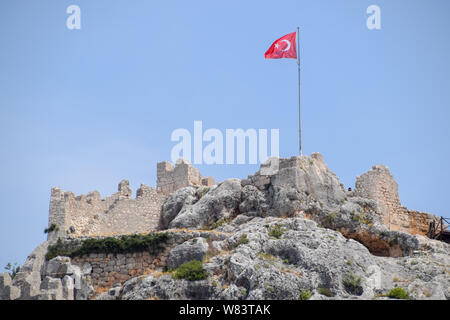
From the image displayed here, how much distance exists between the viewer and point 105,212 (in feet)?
160

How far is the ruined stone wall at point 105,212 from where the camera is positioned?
45947 mm

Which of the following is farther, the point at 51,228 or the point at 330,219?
the point at 330,219

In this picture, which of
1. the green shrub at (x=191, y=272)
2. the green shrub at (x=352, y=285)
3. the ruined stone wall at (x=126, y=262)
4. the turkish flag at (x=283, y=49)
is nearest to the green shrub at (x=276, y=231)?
the ruined stone wall at (x=126, y=262)

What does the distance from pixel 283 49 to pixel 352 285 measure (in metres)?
17.4

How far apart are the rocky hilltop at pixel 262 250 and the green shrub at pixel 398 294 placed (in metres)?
0.05

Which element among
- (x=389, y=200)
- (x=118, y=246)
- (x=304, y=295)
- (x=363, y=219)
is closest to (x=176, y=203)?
(x=118, y=246)

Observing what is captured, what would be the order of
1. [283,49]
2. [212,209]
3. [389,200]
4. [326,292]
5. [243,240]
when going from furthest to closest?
1. [283,49]
2. [389,200]
3. [212,209]
4. [243,240]
5. [326,292]

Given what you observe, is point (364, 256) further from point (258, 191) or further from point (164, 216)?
point (164, 216)

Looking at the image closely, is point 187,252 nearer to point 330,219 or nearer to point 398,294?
point 330,219

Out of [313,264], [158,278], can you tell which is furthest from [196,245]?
[313,264]
